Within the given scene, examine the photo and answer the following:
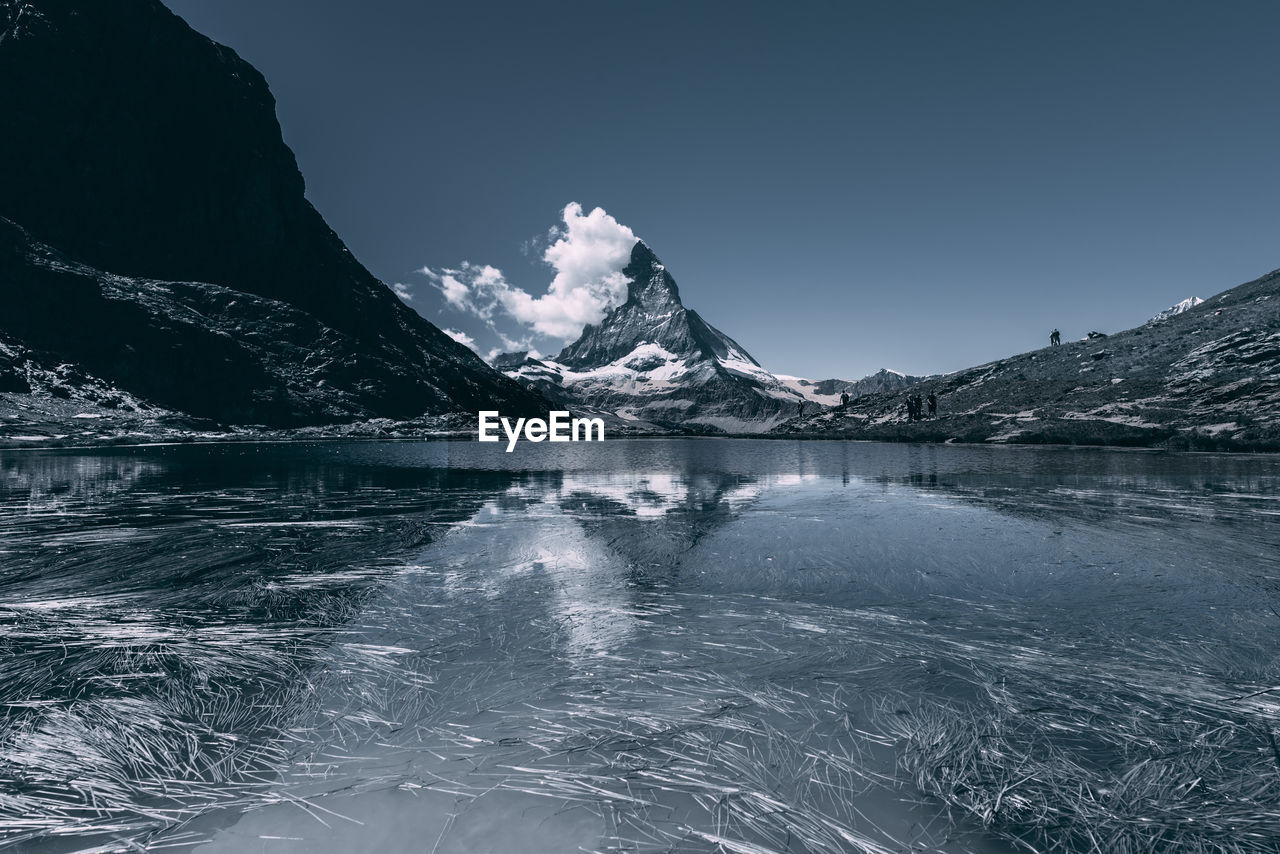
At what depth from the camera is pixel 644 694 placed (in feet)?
17.5

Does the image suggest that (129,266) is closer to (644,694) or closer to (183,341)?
(183,341)

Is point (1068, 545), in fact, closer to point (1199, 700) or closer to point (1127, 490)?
point (1199, 700)

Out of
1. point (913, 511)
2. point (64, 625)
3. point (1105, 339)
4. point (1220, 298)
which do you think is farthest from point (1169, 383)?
point (64, 625)

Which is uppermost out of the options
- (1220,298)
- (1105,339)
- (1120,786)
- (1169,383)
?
(1220,298)

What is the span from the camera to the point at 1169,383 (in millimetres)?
71062

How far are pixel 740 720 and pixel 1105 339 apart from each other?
448 feet

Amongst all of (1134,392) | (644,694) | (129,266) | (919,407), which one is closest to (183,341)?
(129,266)

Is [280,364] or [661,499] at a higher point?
[280,364]

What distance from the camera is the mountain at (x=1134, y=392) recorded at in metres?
54.8

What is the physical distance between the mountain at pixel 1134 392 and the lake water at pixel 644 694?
55837 millimetres

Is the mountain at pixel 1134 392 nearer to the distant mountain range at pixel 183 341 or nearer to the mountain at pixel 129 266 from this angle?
the distant mountain range at pixel 183 341

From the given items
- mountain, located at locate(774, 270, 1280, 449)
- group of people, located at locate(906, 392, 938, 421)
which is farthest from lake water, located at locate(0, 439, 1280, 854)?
group of people, located at locate(906, 392, 938, 421)

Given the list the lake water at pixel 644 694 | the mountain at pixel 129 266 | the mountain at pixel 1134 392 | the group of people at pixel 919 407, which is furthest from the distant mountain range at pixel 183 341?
the lake water at pixel 644 694

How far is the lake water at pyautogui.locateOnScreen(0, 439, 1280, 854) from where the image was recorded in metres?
3.59
